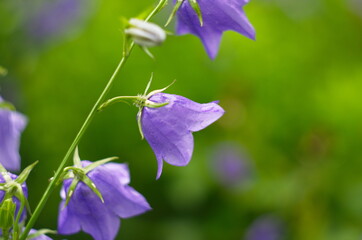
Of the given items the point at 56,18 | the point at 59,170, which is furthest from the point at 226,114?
the point at 59,170

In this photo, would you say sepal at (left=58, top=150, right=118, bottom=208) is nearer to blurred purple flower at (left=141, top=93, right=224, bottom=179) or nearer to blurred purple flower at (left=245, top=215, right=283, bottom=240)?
blurred purple flower at (left=141, top=93, right=224, bottom=179)

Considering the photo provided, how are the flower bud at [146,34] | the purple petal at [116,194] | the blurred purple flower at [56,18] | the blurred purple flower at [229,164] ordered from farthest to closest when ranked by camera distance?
the blurred purple flower at [56,18] < the blurred purple flower at [229,164] < the purple petal at [116,194] < the flower bud at [146,34]

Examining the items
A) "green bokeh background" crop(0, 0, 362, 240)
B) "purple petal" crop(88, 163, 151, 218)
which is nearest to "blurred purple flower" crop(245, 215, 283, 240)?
"green bokeh background" crop(0, 0, 362, 240)

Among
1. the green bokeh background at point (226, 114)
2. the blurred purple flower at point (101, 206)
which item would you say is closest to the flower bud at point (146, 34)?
the blurred purple flower at point (101, 206)

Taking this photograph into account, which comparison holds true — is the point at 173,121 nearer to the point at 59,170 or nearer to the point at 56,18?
the point at 59,170

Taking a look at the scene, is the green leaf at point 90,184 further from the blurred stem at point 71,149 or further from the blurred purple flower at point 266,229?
the blurred purple flower at point 266,229

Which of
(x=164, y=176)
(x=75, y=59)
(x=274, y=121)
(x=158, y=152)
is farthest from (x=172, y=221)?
(x=158, y=152)

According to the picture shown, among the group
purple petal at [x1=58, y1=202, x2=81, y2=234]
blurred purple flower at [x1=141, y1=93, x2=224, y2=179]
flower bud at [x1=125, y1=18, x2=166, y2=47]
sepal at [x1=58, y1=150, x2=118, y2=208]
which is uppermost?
flower bud at [x1=125, y1=18, x2=166, y2=47]
